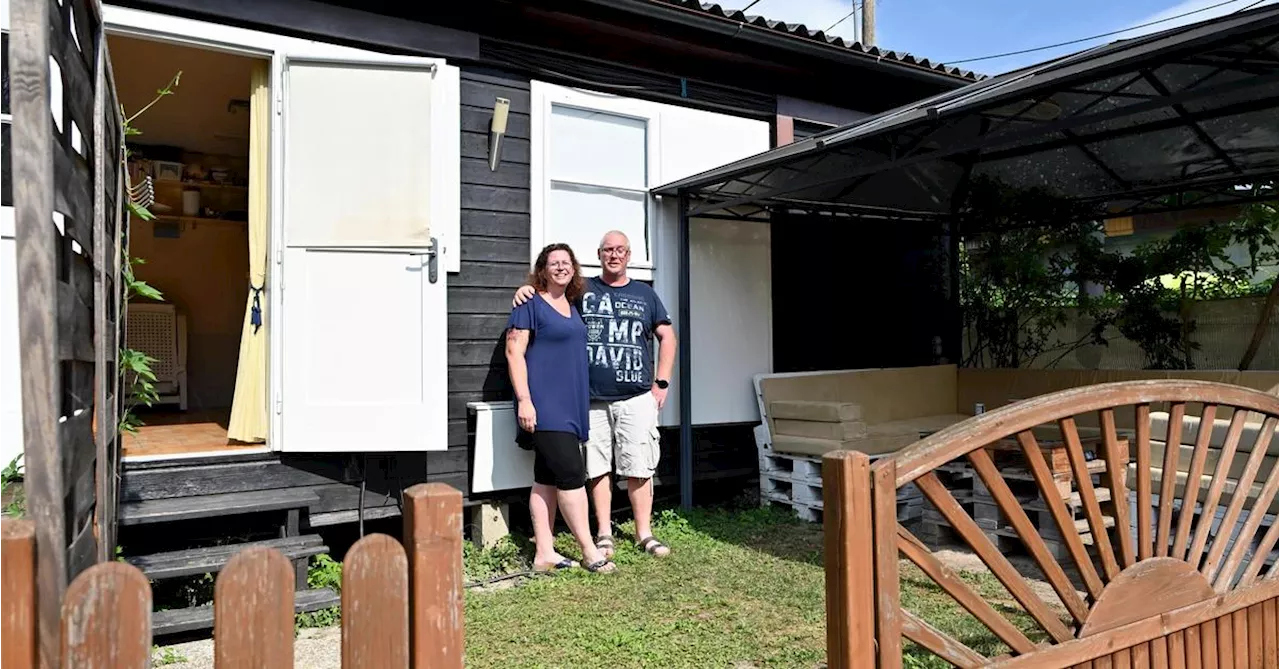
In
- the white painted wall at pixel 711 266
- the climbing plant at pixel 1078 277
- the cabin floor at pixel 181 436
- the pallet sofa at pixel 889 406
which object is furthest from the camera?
the climbing plant at pixel 1078 277

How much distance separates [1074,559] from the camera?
1724 mm

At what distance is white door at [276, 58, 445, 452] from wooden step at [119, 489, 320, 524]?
0.25 meters

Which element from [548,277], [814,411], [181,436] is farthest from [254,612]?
[814,411]

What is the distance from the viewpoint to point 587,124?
4.86 m

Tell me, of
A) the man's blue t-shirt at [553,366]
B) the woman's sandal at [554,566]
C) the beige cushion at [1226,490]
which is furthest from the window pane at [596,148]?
the beige cushion at [1226,490]

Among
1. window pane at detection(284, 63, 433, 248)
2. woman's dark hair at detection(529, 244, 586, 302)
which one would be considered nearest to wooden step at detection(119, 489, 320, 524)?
window pane at detection(284, 63, 433, 248)

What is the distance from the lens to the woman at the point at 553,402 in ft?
12.7

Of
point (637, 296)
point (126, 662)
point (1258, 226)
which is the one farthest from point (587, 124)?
point (1258, 226)

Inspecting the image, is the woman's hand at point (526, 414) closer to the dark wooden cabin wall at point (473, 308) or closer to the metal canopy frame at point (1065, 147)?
the dark wooden cabin wall at point (473, 308)

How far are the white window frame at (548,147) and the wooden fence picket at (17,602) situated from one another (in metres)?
3.67

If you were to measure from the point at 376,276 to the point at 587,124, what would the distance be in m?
1.66

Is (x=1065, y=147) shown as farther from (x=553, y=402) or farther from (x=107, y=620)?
(x=107, y=620)

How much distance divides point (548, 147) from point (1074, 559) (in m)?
3.60

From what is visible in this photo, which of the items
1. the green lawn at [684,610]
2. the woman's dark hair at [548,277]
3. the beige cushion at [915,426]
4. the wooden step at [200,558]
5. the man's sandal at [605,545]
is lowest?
the green lawn at [684,610]
